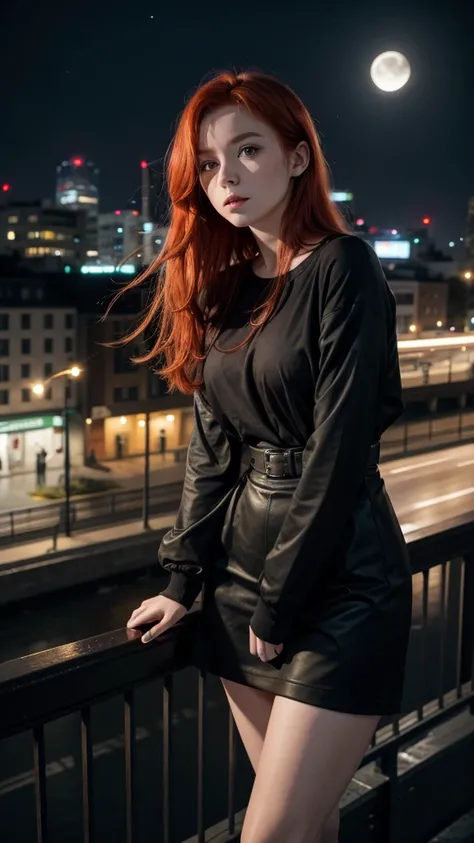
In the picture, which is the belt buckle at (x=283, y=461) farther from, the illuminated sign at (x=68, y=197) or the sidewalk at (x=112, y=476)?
the illuminated sign at (x=68, y=197)

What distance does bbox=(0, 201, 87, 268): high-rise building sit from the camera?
167ft

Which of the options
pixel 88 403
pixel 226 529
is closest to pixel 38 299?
pixel 88 403

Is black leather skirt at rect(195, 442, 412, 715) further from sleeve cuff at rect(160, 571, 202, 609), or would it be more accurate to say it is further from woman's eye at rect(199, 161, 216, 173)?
woman's eye at rect(199, 161, 216, 173)

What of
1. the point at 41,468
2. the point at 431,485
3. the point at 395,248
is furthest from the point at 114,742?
the point at 395,248

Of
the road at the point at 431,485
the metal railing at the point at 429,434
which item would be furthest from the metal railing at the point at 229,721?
the metal railing at the point at 429,434

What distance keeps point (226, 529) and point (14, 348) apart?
24.0m

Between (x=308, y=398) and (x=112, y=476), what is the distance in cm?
2322

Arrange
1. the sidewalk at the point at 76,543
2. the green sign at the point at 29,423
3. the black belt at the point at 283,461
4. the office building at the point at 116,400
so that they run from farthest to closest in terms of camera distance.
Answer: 1. the green sign at the point at 29,423
2. the office building at the point at 116,400
3. the sidewalk at the point at 76,543
4. the black belt at the point at 283,461

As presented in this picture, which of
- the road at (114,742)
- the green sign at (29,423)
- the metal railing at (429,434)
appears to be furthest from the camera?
the metal railing at (429,434)

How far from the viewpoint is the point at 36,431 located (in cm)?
2581

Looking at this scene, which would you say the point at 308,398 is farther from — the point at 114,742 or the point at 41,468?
the point at 41,468

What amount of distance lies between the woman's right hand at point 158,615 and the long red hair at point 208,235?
0.34 meters

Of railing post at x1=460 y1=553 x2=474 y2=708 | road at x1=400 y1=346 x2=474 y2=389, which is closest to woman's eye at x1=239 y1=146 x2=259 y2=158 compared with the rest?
railing post at x1=460 y1=553 x2=474 y2=708

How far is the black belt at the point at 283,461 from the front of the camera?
1.28 meters
